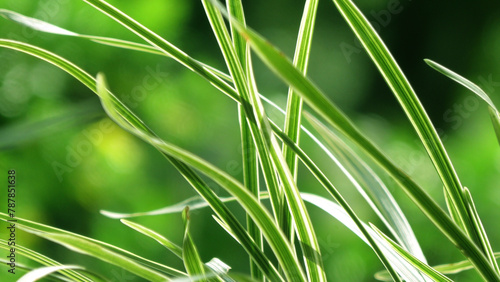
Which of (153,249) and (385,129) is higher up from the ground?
(385,129)

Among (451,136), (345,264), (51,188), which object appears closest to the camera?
(345,264)

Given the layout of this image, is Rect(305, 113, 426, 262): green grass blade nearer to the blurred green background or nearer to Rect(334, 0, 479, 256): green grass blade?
Rect(334, 0, 479, 256): green grass blade

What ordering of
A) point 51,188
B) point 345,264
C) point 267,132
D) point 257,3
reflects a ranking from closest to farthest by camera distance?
point 267,132 → point 345,264 → point 51,188 → point 257,3

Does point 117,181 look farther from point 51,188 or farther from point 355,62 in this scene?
point 355,62

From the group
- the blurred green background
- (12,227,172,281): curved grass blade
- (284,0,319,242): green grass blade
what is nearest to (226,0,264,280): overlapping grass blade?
(284,0,319,242): green grass blade

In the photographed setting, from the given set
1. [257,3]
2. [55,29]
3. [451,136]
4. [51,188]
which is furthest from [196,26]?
[55,29]


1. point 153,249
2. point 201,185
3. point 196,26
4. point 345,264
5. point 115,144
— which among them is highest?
point 196,26

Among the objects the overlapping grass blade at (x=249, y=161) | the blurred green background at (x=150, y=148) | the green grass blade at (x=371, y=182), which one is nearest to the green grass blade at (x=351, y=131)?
the green grass blade at (x=371, y=182)

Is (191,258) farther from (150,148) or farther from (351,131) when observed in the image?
(150,148)
